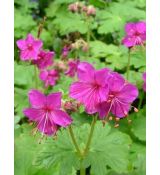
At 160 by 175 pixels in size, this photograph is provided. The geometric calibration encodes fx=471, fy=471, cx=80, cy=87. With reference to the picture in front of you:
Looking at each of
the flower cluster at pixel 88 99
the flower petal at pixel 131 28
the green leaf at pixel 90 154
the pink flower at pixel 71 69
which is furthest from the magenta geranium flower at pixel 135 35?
the flower cluster at pixel 88 99

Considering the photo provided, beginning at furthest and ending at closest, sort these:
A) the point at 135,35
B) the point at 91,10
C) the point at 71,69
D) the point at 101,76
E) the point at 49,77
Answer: the point at 91,10
the point at 49,77
the point at 71,69
the point at 135,35
the point at 101,76

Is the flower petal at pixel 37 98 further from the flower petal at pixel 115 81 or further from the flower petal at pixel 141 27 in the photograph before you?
the flower petal at pixel 141 27

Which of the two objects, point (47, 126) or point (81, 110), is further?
point (81, 110)

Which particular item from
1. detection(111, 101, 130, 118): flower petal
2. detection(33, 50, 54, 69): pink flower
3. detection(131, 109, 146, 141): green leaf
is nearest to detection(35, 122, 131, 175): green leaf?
detection(111, 101, 130, 118): flower petal

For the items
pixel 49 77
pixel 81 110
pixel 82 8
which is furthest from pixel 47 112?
pixel 82 8

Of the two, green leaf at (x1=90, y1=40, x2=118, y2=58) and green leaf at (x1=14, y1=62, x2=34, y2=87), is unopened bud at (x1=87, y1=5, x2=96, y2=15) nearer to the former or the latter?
green leaf at (x1=90, y1=40, x2=118, y2=58)

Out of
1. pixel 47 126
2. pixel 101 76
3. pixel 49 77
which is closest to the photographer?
pixel 101 76

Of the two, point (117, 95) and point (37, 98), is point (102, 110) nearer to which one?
point (117, 95)
